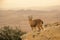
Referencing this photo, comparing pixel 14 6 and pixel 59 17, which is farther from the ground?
pixel 14 6

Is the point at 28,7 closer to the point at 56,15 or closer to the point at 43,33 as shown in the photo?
the point at 56,15

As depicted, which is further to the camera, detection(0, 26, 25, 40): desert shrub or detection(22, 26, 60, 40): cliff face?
detection(0, 26, 25, 40): desert shrub

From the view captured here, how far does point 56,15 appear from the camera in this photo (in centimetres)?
365

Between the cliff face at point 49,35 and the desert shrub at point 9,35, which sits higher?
the cliff face at point 49,35

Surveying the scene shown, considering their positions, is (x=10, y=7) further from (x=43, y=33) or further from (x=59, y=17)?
(x=43, y=33)

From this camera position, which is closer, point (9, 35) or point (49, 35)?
point (49, 35)

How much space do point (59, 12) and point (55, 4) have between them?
0.18 m

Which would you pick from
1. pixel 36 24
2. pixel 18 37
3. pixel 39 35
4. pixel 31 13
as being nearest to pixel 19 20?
pixel 31 13

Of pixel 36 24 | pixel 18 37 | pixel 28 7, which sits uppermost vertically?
pixel 28 7

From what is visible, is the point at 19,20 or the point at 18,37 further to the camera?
the point at 19,20

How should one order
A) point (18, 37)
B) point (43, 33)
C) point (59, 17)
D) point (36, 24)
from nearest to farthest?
point (43, 33) → point (36, 24) → point (18, 37) → point (59, 17)

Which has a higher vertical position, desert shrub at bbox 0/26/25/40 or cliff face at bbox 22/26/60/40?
cliff face at bbox 22/26/60/40

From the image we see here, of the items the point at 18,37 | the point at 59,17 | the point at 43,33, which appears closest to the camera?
the point at 43,33

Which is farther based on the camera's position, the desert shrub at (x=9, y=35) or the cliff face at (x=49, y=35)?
the desert shrub at (x=9, y=35)
